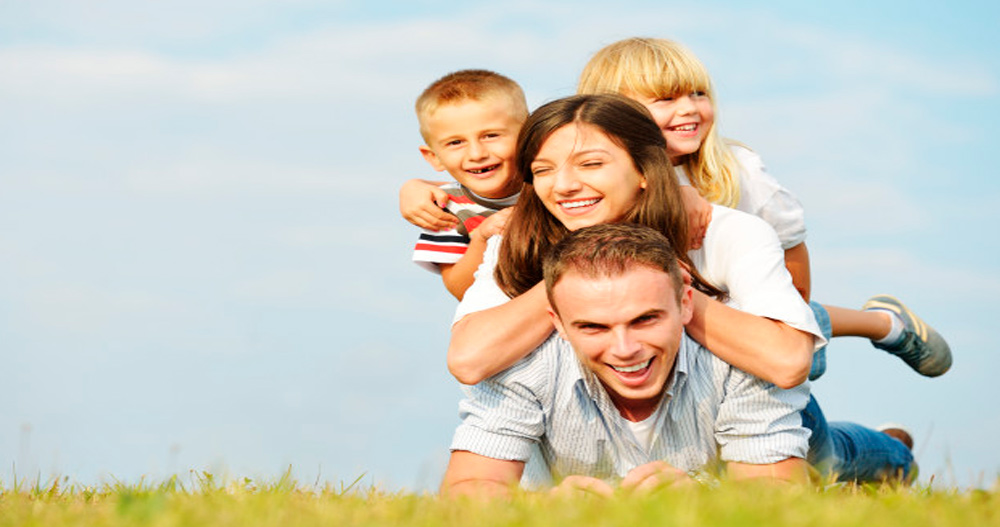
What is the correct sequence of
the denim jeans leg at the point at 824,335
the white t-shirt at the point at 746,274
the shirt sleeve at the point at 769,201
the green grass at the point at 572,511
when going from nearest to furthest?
the green grass at the point at 572,511 → the white t-shirt at the point at 746,274 → the denim jeans leg at the point at 824,335 → the shirt sleeve at the point at 769,201

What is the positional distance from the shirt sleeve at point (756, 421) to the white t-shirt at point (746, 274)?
0.38 m

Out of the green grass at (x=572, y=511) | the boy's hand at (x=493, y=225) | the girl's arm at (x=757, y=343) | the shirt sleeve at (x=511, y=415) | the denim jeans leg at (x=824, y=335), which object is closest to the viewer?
the green grass at (x=572, y=511)

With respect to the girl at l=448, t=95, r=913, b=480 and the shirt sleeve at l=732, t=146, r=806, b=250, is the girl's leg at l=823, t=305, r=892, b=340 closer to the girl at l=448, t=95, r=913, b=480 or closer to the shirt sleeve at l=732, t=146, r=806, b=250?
the shirt sleeve at l=732, t=146, r=806, b=250

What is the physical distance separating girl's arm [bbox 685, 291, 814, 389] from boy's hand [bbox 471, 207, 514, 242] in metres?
1.49

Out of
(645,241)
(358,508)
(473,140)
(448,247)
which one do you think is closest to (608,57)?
(473,140)

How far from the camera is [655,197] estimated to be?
6105mm

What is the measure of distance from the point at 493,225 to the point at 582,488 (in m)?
2.77

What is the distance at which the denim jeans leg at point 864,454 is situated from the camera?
8578 mm

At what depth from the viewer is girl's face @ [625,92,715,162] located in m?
7.54

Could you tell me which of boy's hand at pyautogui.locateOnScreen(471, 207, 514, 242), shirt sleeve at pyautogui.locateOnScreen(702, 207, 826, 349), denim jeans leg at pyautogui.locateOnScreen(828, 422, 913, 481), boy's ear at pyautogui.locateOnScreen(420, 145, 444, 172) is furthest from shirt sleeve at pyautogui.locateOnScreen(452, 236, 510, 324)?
denim jeans leg at pyautogui.locateOnScreen(828, 422, 913, 481)

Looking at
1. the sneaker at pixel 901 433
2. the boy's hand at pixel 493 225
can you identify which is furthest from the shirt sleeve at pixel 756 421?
the sneaker at pixel 901 433

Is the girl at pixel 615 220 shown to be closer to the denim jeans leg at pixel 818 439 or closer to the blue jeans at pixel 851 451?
the denim jeans leg at pixel 818 439

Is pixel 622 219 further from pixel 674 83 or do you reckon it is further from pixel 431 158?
pixel 431 158

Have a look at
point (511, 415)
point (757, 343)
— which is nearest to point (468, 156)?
point (511, 415)
